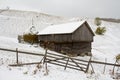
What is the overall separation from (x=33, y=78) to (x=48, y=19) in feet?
269

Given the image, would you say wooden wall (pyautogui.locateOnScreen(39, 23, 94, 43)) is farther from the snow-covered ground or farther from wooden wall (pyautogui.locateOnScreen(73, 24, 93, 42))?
the snow-covered ground

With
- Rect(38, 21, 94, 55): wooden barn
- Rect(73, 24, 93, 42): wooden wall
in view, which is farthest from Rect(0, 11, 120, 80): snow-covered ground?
Rect(73, 24, 93, 42): wooden wall

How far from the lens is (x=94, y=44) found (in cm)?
5709

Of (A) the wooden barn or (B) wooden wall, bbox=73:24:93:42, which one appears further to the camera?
(B) wooden wall, bbox=73:24:93:42

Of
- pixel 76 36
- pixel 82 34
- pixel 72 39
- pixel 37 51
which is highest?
pixel 82 34

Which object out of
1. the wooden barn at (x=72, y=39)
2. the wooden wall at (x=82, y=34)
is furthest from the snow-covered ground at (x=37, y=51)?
the wooden wall at (x=82, y=34)

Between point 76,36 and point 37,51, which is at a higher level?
point 76,36

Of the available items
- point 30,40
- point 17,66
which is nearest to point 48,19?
point 30,40

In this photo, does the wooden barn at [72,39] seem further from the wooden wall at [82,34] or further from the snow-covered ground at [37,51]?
the snow-covered ground at [37,51]

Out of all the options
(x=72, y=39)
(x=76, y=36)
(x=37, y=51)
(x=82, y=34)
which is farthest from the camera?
(x=82, y=34)

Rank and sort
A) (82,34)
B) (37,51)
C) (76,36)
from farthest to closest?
(82,34) → (76,36) → (37,51)

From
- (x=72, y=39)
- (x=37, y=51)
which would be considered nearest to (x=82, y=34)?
(x=72, y=39)

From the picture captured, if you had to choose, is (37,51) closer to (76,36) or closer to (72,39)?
(72,39)

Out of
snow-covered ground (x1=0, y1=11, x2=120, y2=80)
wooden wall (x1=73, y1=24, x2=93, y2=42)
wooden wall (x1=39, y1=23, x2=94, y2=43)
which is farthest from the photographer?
wooden wall (x1=73, y1=24, x2=93, y2=42)
